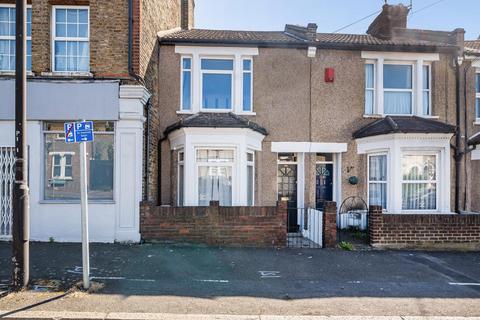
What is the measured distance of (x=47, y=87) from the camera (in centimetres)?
818

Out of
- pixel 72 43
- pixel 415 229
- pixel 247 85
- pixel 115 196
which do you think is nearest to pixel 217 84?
pixel 247 85

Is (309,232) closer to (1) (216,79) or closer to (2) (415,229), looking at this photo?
(2) (415,229)

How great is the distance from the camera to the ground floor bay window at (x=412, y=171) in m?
9.68

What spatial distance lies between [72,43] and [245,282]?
7310 mm

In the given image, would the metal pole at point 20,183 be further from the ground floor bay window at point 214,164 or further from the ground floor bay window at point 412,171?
the ground floor bay window at point 412,171

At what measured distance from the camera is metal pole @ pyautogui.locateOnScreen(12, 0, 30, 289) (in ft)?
16.3

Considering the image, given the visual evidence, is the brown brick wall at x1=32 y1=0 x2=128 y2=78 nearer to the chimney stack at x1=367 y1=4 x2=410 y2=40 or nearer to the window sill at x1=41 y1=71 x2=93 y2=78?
the window sill at x1=41 y1=71 x2=93 y2=78

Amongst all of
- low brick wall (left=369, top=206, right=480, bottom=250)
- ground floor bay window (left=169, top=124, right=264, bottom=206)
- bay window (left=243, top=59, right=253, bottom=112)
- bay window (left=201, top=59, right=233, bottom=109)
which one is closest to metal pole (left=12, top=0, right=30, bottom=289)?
ground floor bay window (left=169, top=124, right=264, bottom=206)

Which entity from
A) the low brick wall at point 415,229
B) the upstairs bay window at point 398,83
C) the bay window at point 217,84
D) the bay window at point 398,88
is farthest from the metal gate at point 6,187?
the bay window at point 398,88

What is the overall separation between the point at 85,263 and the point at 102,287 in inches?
19.6

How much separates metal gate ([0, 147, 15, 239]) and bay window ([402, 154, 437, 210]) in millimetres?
10884

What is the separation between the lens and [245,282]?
5594mm

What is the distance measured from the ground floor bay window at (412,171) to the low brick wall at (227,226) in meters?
3.98

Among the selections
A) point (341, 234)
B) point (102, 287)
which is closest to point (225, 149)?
point (341, 234)
